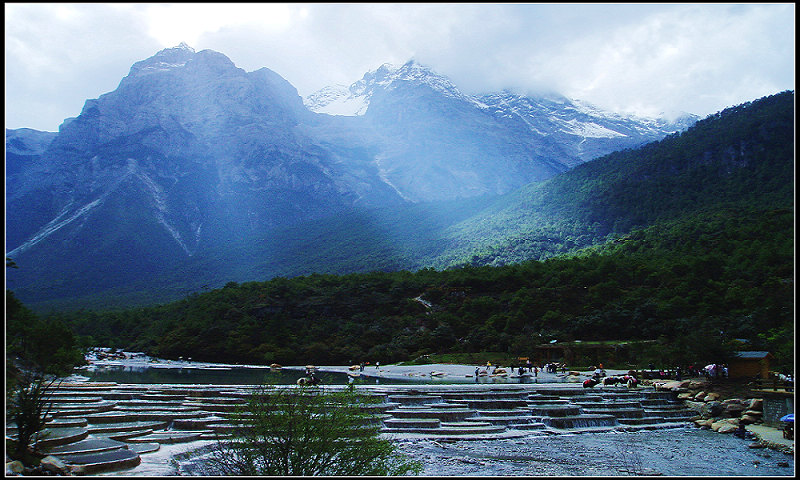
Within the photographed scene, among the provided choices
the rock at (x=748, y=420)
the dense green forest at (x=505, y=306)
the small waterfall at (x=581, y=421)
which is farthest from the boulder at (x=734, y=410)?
the dense green forest at (x=505, y=306)

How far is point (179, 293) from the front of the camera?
149 metres

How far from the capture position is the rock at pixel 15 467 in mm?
13559

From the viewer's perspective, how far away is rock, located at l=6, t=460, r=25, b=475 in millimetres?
13559

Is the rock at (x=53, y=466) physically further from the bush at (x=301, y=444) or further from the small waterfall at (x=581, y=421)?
Result: the small waterfall at (x=581, y=421)

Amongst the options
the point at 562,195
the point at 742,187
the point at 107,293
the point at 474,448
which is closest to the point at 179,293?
the point at 107,293

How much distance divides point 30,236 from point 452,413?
205 metres

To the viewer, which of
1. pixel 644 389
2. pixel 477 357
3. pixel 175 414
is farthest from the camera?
pixel 477 357

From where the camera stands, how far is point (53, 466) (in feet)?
47.9

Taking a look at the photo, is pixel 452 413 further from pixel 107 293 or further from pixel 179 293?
pixel 107 293

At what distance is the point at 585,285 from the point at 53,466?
78.7 m

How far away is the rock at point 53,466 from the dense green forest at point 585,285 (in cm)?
3665

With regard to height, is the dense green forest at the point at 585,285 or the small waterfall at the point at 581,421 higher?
the dense green forest at the point at 585,285

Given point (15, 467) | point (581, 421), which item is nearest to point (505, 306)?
point (581, 421)

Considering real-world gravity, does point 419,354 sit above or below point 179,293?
below
